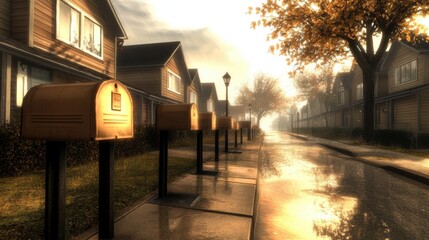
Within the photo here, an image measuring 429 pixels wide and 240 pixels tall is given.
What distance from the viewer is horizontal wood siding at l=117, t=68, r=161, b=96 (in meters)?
20.9

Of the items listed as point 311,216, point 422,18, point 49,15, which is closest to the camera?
point 311,216

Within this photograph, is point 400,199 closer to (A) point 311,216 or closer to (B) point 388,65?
(A) point 311,216

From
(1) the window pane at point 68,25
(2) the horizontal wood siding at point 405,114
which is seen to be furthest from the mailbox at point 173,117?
(2) the horizontal wood siding at point 405,114

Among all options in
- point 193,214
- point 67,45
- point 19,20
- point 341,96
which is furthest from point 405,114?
point 19,20

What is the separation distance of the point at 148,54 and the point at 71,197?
20.7 m

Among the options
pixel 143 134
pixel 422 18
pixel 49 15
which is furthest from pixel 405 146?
pixel 49 15

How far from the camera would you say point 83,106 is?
80.7 inches

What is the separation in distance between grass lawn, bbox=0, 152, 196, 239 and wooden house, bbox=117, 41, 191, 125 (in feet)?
42.4

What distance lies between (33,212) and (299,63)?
16.2m

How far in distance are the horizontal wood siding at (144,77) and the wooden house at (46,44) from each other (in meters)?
7.05

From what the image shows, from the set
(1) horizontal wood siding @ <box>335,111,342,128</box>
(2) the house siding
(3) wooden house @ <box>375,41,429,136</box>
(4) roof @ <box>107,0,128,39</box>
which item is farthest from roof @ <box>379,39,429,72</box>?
(4) roof @ <box>107,0,128,39</box>

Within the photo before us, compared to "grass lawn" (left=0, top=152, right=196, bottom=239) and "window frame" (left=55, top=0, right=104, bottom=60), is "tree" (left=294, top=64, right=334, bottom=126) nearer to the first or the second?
"window frame" (left=55, top=0, right=104, bottom=60)

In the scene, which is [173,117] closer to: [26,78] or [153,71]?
[26,78]

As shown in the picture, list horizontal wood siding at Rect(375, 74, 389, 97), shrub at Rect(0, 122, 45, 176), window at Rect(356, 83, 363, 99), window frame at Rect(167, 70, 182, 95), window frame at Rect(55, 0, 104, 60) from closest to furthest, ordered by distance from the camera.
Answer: shrub at Rect(0, 122, 45, 176)
window frame at Rect(55, 0, 104, 60)
window frame at Rect(167, 70, 182, 95)
horizontal wood siding at Rect(375, 74, 389, 97)
window at Rect(356, 83, 363, 99)
